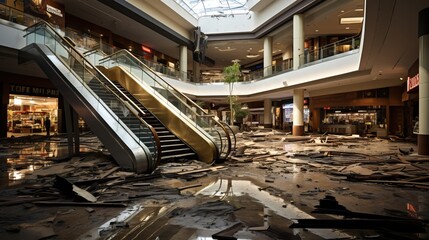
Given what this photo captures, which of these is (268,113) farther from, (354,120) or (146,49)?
(146,49)

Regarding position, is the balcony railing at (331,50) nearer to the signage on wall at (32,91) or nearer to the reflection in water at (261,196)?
the reflection in water at (261,196)

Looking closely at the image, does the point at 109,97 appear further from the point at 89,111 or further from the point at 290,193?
the point at 290,193

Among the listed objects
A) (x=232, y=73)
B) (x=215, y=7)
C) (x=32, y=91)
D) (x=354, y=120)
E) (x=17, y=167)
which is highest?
(x=215, y=7)

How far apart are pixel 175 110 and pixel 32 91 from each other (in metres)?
15.7

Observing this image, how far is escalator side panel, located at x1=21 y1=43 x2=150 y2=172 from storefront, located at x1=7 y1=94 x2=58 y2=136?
14.0 meters

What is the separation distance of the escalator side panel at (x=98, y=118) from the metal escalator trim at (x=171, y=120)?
2.70 meters

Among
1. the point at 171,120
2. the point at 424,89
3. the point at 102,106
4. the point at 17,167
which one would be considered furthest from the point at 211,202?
the point at 424,89

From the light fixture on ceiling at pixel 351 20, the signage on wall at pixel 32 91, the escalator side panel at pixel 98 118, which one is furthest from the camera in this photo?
the light fixture on ceiling at pixel 351 20

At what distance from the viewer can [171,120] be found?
10.9m

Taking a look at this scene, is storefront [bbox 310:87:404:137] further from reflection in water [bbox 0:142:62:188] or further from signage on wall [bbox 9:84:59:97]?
signage on wall [bbox 9:84:59:97]

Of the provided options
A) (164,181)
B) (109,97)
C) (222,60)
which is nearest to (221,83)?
(222,60)

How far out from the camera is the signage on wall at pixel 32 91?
19.6 meters

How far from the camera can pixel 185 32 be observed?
3178 cm

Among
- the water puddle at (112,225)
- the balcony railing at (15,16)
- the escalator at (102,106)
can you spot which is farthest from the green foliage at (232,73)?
the water puddle at (112,225)
